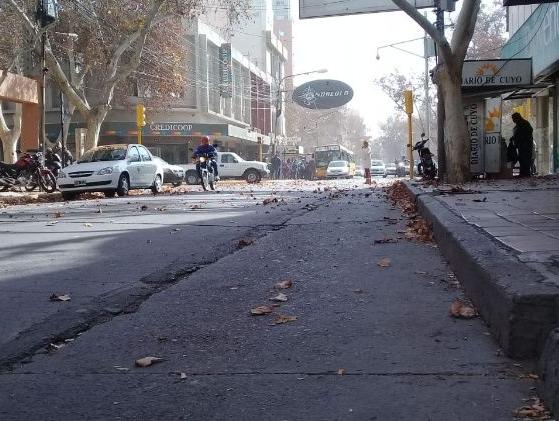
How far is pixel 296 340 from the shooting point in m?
3.69

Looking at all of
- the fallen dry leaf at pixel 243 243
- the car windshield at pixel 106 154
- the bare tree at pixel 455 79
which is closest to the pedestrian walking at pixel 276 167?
the car windshield at pixel 106 154

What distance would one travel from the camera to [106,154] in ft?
61.0

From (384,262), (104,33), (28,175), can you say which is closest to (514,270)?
(384,262)

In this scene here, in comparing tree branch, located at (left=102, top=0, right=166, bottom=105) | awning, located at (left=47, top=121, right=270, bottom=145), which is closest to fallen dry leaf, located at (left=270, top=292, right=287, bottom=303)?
tree branch, located at (left=102, top=0, right=166, bottom=105)

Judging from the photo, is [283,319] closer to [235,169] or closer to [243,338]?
[243,338]

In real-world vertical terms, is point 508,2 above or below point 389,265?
above

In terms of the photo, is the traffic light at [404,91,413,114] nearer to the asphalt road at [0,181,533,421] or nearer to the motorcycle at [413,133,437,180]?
the motorcycle at [413,133,437,180]

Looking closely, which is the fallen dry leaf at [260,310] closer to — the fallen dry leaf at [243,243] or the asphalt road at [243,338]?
the asphalt road at [243,338]

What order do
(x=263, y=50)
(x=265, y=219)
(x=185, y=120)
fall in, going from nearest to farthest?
1. (x=265, y=219)
2. (x=185, y=120)
3. (x=263, y=50)

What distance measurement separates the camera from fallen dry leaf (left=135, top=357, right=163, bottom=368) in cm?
333

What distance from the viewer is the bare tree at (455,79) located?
42.6ft

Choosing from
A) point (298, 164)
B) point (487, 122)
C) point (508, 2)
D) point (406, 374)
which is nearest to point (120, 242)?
→ point (406, 374)

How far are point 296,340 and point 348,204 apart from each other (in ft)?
30.4

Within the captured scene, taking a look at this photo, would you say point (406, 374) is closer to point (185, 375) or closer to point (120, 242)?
point (185, 375)
